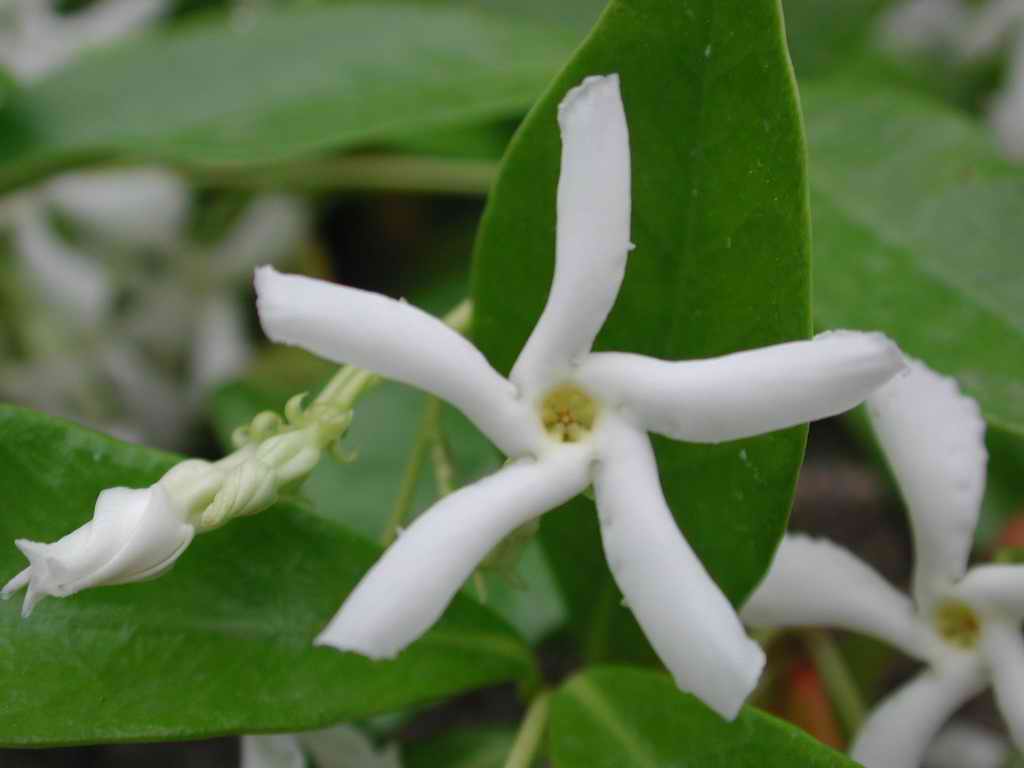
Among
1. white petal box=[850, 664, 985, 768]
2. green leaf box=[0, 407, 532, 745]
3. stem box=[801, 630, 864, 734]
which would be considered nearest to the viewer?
green leaf box=[0, 407, 532, 745]

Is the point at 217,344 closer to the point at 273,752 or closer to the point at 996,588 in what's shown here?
the point at 273,752

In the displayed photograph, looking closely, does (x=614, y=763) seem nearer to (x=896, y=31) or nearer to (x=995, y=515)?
(x=995, y=515)

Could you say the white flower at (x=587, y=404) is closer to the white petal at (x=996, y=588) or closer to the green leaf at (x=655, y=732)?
the green leaf at (x=655, y=732)

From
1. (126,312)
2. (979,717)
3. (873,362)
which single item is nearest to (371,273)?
(126,312)

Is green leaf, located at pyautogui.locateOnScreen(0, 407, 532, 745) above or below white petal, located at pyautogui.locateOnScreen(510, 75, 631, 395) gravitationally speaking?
below

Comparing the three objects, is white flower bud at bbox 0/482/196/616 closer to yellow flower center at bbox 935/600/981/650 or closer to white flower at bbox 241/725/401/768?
white flower at bbox 241/725/401/768

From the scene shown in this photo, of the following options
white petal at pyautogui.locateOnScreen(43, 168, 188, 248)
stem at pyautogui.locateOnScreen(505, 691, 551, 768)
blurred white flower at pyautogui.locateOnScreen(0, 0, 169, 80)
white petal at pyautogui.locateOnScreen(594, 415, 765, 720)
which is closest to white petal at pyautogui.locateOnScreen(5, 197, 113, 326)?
white petal at pyautogui.locateOnScreen(43, 168, 188, 248)
